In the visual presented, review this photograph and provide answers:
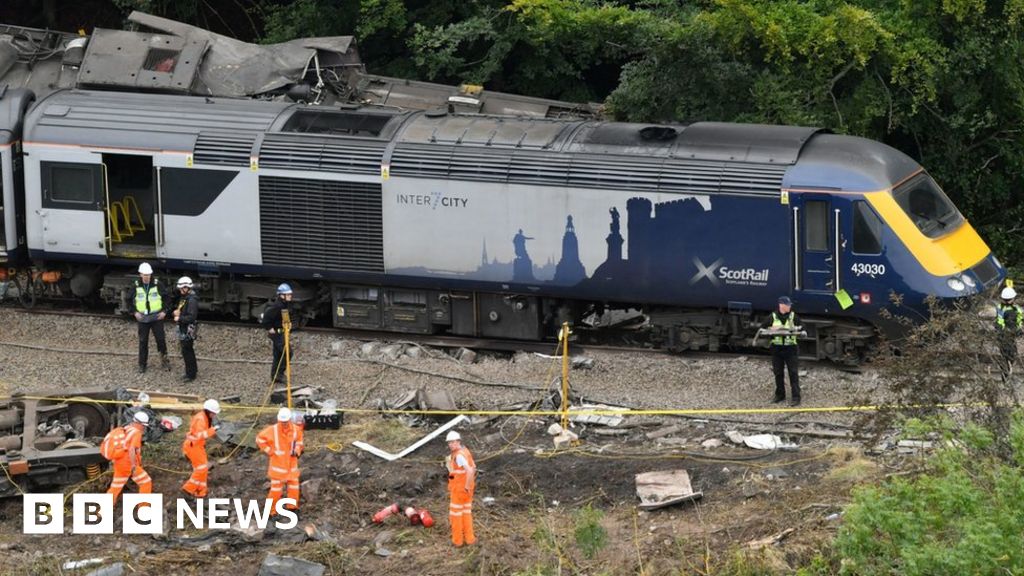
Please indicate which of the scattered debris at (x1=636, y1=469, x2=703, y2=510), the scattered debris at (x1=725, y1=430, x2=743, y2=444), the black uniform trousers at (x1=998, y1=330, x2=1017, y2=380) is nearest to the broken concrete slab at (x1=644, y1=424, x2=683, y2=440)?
the scattered debris at (x1=725, y1=430, x2=743, y2=444)

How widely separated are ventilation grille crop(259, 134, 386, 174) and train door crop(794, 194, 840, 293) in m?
5.38

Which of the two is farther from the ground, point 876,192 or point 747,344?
point 876,192

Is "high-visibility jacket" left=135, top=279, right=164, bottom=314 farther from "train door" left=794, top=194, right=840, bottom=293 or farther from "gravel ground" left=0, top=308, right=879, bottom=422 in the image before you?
"train door" left=794, top=194, right=840, bottom=293

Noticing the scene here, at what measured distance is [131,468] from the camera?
15.2 metres

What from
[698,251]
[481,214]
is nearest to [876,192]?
[698,251]

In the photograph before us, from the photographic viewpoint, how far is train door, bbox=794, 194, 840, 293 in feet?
58.8

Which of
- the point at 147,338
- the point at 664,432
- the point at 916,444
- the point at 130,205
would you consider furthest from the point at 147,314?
the point at 916,444

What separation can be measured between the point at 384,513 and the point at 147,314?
5.60 metres

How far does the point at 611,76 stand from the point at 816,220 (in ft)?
30.6

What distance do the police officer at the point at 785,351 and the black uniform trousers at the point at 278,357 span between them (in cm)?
587

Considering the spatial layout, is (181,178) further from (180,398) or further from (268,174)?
(180,398)

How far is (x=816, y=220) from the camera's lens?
59.2 ft

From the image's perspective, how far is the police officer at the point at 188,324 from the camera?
18719 mm

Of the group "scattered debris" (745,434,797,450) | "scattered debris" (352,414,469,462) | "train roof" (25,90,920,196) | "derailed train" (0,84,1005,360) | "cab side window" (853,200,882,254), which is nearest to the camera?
"scattered debris" (745,434,797,450)
